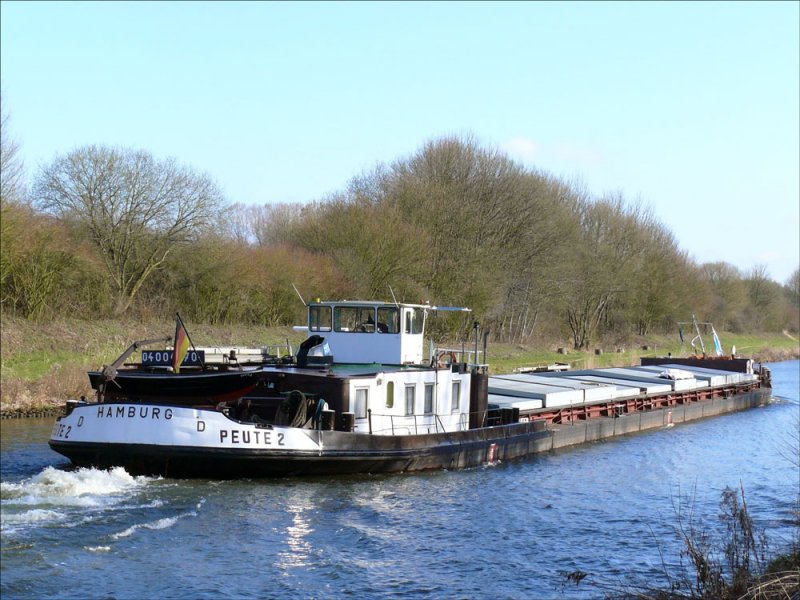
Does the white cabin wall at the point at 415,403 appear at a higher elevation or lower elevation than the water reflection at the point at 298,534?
higher

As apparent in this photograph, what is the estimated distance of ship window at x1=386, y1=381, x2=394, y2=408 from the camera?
20413mm

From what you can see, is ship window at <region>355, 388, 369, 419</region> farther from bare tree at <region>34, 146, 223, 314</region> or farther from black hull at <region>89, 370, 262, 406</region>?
bare tree at <region>34, 146, 223, 314</region>

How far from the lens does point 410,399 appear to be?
2106cm

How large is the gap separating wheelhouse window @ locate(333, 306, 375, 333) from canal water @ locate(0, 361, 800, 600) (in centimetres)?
426

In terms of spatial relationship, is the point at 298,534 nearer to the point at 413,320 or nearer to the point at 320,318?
the point at 320,318

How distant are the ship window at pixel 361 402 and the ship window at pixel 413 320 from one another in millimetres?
3021

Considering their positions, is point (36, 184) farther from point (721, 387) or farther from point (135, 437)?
point (721, 387)

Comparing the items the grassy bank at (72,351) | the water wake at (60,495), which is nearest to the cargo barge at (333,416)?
the water wake at (60,495)

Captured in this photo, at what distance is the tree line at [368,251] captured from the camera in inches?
1406

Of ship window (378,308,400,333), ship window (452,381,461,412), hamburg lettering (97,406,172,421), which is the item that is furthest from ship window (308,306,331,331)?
hamburg lettering (97,406,172,421)

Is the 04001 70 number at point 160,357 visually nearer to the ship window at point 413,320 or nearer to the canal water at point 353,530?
the canal water at point 353,530

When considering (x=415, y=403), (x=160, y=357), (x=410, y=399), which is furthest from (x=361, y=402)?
(x=160, y=357)

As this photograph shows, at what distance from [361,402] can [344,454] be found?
1.58m

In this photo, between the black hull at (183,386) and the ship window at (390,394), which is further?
the ship window at (390,394)
